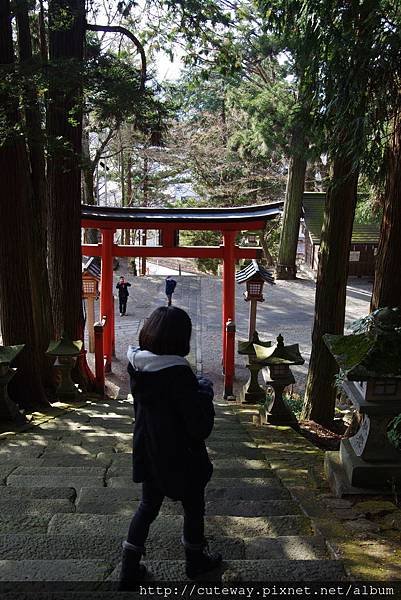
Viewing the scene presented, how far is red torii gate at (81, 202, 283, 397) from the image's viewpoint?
11.9 metres

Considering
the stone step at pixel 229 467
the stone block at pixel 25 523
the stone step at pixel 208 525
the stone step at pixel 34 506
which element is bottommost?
the stone step at pixel 229 467

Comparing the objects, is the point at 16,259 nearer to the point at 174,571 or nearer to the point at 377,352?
the point at 377,352

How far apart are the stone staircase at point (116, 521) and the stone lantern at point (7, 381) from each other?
0.67m

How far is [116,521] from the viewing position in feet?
9.39

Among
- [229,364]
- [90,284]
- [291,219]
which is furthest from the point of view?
[291,219]

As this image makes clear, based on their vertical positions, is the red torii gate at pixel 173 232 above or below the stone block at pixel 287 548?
above

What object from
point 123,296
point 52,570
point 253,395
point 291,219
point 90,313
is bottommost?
point 253,395

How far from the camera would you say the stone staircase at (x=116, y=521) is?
2258mm

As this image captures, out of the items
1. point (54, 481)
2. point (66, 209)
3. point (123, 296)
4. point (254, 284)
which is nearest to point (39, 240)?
point (66, 209)

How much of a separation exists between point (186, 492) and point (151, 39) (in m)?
8.40

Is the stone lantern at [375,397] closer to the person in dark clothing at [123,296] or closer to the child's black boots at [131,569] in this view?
the child's black boots at [131,569]

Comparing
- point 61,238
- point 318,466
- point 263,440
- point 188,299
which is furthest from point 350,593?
point 188,299

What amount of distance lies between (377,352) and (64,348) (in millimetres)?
5017

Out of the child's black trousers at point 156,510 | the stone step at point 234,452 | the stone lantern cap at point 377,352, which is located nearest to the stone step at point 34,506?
the child's black trousers at point 156,510
